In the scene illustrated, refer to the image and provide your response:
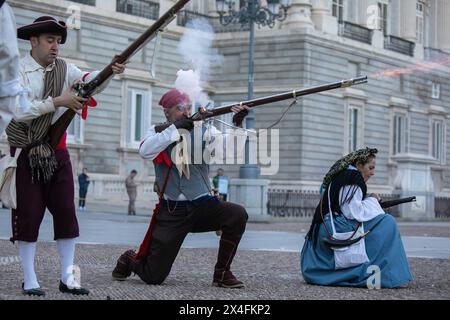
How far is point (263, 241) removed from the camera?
1611cm

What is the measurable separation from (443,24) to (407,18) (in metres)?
4.25

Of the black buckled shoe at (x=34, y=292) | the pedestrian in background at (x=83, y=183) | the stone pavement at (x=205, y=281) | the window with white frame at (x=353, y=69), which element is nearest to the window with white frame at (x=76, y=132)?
the pedestrian in background at (x=83, y=183)

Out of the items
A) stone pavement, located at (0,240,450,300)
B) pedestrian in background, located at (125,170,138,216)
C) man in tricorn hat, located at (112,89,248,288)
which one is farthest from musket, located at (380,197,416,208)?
pedestrian in background, located at (125,170,138,216)

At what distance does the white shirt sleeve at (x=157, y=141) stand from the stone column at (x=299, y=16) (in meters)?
29.5

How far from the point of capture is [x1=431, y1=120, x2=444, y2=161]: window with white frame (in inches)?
1868

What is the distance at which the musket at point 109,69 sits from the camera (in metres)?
7.16

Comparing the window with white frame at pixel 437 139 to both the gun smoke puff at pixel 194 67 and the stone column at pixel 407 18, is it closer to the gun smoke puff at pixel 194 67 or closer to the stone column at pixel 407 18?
the stone column at pixel 407 18

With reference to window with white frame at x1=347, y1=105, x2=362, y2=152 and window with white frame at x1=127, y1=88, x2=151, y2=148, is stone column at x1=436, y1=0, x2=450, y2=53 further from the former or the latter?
window with white frame at x1=127, y1=88, x2=151, y2=148

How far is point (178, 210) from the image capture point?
838 cm

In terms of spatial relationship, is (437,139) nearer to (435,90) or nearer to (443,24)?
(435,90)

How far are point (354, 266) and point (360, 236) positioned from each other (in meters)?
0.27

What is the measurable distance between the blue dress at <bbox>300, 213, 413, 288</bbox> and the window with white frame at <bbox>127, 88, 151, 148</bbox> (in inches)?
1032

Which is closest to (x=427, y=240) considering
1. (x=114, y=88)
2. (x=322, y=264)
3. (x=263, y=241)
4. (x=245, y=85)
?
(x=263, y=241)
